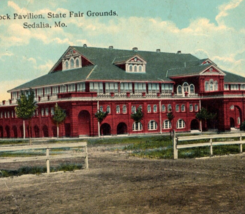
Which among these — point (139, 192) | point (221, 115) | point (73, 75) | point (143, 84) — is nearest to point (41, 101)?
point (73, 75)

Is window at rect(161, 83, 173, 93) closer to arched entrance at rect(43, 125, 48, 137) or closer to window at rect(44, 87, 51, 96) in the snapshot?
window at rect(44, 87, 51, 96)

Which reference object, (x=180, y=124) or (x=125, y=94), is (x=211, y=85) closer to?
(x=180, y=124)

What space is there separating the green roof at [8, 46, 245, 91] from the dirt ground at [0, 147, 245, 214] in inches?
1652

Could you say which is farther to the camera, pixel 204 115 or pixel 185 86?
pixel 185 86

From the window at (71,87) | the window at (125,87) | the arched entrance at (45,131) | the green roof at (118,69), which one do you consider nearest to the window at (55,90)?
the green roof at (118,69)

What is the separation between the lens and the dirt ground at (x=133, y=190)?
987 centimetres

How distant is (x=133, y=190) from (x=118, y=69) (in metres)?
51.6

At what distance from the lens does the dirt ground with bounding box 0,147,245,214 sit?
9867 mm

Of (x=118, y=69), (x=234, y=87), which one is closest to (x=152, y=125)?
(x=118, y=69)

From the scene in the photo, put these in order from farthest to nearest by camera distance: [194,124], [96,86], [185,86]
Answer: [185,86]
[194,124]
[96,86]

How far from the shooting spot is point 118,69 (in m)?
62.9

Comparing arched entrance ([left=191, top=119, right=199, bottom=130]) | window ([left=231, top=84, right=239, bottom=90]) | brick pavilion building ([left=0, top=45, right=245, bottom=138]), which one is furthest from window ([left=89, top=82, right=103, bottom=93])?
window ([left=231, top=84, right=239, bottom=90])

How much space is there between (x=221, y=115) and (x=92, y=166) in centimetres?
4611

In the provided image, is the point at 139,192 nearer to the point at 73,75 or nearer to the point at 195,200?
the point at 195,200
